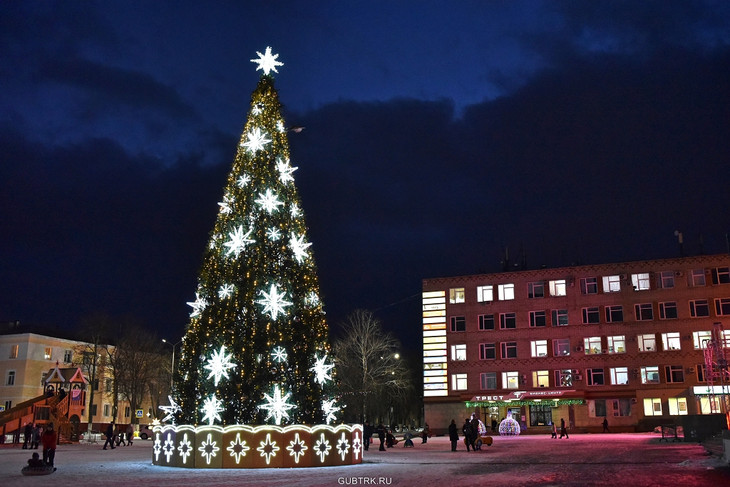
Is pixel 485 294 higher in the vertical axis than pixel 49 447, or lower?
higher

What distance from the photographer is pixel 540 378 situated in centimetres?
6191

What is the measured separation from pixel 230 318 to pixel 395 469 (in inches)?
270

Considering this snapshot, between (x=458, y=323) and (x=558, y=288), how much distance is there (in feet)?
33.1

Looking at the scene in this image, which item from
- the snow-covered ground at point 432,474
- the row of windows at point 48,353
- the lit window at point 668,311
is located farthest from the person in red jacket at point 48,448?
the row of windows at point 48,353

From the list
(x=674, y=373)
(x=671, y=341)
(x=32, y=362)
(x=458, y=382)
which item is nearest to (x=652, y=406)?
(x=674, y=373)

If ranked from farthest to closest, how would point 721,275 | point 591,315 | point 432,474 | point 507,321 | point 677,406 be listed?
point 507,321 → point 591,315 → point 721,275 → point 677,406 → point 432,474

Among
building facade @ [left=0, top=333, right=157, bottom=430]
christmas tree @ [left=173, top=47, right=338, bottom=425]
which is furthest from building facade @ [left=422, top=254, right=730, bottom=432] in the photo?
christmas tree @ [left=173, top=47, right=338, bottom=425]

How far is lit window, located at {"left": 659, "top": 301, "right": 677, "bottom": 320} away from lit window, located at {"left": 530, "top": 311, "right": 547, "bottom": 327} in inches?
398

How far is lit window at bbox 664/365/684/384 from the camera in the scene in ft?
189

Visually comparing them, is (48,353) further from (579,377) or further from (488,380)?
(579,377)

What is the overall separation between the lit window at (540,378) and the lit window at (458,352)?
22.4 ft

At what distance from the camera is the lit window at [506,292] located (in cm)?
6456

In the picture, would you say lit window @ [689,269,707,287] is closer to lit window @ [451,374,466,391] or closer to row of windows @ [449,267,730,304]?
row of windows @ [449,267,730,304]

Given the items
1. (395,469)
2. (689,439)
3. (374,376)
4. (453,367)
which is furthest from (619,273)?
(395,469)
